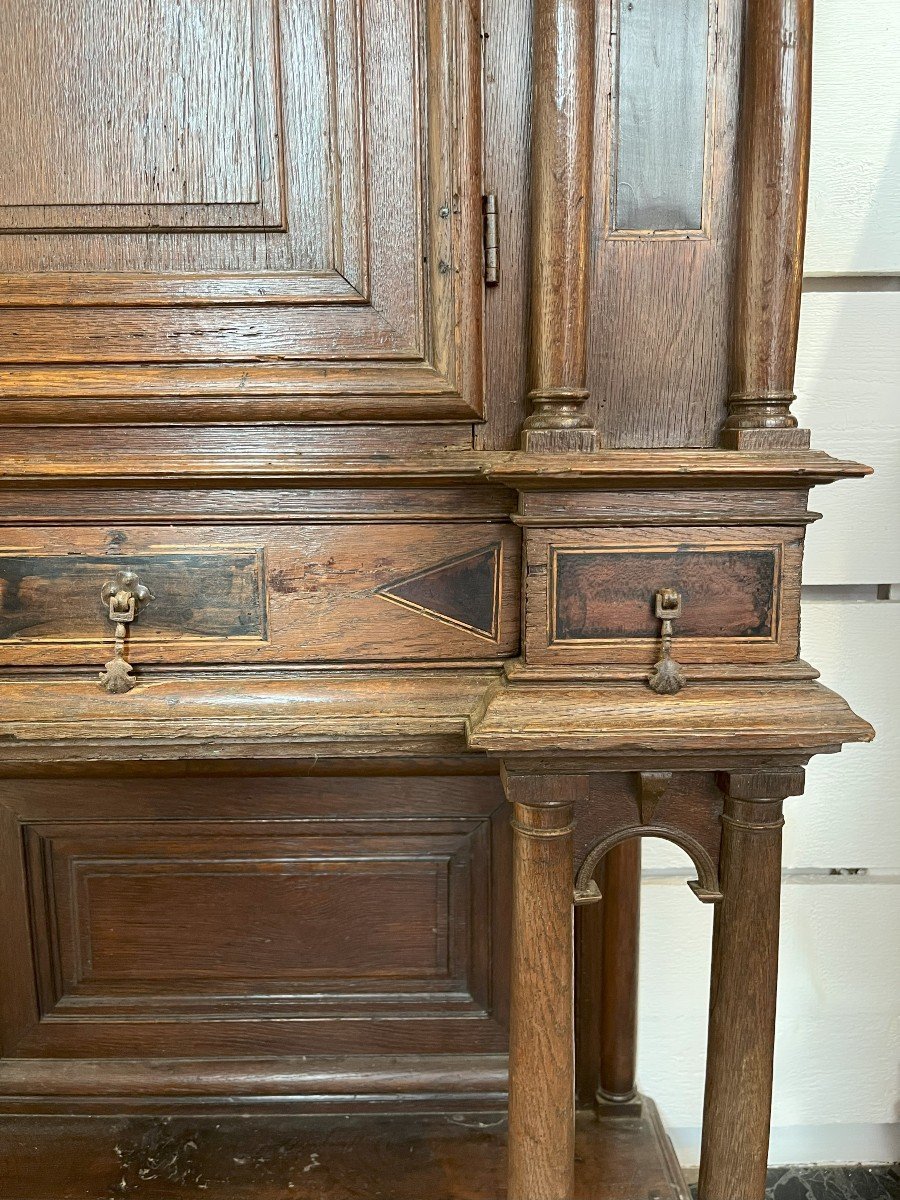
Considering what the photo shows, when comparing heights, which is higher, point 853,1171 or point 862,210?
point 862,210

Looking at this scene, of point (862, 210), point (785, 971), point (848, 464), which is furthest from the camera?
point (785, 971)

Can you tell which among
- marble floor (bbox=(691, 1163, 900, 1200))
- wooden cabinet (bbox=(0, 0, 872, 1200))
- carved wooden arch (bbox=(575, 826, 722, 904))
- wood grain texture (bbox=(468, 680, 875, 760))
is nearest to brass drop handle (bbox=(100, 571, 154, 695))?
wooden cabinet (bbox=(0, 0, 872, 1200))

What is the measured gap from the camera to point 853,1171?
1104 millimetres

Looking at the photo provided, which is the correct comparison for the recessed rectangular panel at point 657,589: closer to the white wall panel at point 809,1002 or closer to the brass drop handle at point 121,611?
the brass drop handle at point 121,611

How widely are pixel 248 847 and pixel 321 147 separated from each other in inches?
28.0

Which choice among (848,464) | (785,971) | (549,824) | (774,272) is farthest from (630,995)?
(774,272)

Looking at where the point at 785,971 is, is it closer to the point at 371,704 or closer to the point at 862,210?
the point at 371,704

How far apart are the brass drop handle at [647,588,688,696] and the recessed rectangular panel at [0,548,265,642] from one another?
1.03 feet

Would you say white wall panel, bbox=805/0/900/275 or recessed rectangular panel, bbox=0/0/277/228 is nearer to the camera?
recessed rectangular panel, bbox=0/0/277/228

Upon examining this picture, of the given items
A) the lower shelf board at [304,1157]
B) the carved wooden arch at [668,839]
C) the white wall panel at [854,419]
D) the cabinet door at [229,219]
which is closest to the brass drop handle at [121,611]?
the cabinet door at [229,219]

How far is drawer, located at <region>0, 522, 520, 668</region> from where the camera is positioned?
74 cm

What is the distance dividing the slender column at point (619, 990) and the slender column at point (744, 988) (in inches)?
11.1

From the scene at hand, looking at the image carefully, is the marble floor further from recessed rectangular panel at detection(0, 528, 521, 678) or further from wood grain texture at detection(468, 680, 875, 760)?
recessed rectangular panel at detection(0, 528, 521, 678)

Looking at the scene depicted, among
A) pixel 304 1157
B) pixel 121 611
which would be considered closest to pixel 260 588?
pixel 121 611
